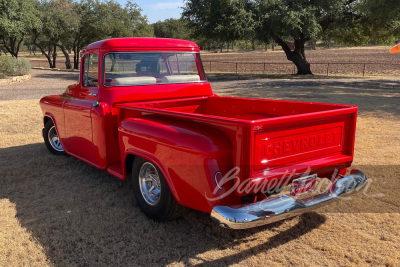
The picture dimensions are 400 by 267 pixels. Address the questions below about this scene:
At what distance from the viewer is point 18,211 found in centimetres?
383

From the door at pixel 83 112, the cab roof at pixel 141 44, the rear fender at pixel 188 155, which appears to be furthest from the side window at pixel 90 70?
the rear fender at pixel 188 155

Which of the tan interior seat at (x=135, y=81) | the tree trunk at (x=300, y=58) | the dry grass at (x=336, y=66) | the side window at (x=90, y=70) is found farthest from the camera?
the dry grass at (x=336, y=66)

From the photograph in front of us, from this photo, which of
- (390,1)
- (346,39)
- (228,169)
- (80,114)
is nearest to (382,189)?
(228,169)

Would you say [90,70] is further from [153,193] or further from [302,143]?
[302,143]

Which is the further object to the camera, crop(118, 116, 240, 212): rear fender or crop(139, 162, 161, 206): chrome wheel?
crop(139, 162, 161, 206): chrome wheel

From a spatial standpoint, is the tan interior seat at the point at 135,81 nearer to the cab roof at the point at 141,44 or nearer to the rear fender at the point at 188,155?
the cab roof at the point at 141,44

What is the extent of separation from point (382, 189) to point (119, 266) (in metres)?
3.26

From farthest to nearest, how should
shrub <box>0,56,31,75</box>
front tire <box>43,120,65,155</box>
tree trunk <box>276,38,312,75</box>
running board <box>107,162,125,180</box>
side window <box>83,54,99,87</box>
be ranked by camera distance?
tree trunk <box>276,38,312,75</box> < shrub <box>0,56,31,75</box> < front tire <box>43,120,65,155</box> < side window <box>83,54,99,87</box> < running board <box>107,162,125,180</box>

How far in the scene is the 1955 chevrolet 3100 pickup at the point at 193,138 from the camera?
9.06 feet

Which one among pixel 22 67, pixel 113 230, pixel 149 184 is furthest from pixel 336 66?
pixel 113 230

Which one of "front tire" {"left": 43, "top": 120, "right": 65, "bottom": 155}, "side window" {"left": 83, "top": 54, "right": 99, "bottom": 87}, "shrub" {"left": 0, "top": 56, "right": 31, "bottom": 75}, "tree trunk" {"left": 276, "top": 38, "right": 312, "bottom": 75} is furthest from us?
"tree trunk" {"left": 276, "top": 38, "right": 312, "bottom": 75}

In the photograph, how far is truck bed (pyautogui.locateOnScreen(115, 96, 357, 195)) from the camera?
2734 mm

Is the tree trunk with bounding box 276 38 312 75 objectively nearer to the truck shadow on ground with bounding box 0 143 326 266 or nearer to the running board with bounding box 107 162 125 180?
the truck shadow on ground with bounding box 0 143 326 266

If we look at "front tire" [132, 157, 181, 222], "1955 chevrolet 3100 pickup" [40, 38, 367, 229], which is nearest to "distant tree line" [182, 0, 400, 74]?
"1955 chevrolet 3100 pickup" [40, 38, 367, 229]
